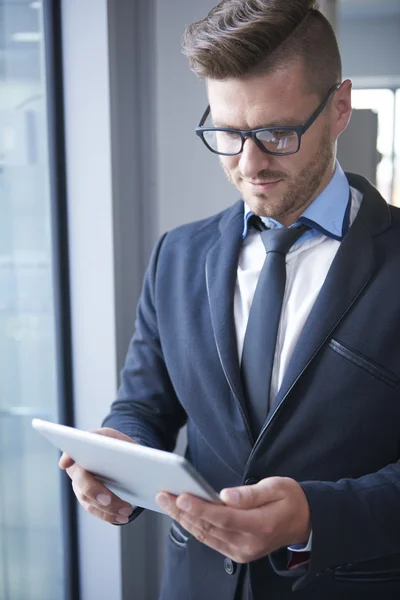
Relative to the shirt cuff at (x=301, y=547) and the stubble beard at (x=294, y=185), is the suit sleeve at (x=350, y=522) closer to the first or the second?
the shirt cuff at (x=301, y=547)

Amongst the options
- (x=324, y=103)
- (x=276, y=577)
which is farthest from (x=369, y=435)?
(x=324, y=103)

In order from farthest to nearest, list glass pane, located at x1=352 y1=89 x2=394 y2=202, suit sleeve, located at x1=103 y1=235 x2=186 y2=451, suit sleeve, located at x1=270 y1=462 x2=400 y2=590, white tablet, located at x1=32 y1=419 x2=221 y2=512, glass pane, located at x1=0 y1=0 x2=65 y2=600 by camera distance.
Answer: glass pane, located at x1=352 y1=89 x2=394 y2=202, glass pane, located at x1=0 y1=0 x2=65 y2=600, suit sleeve, located at x1=103 y1=235 x2=186 y2=451, suit sleeve, located at x1=270 y1=462 x2=400 y2=590, white tablet, located at x1=32 y1=419 x2=221 y2=512

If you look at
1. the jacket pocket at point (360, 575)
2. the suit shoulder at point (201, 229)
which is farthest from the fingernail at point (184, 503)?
the suit shoulder at point (201, 229)

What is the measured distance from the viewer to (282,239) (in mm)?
1175

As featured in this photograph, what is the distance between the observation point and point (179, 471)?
0.76m

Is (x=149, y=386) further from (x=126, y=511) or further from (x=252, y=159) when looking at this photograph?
(x=252, y=159)

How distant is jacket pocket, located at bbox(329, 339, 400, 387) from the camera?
41.5 inches

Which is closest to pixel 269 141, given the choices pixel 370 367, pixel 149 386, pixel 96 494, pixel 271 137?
pixel 271 137

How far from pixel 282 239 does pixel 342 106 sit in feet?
0.90

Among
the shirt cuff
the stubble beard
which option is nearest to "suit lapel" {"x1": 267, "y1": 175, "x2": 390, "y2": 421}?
the stubble beard

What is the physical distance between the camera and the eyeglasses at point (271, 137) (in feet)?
3.60

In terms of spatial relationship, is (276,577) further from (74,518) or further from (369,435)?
(74,518)

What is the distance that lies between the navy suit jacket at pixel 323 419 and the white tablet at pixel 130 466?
0.73ft

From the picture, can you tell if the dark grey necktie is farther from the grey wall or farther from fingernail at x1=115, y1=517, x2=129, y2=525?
the grey wall
